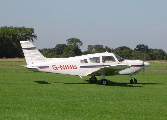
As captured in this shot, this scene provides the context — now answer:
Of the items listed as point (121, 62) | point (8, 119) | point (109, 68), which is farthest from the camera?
point (121, 62)

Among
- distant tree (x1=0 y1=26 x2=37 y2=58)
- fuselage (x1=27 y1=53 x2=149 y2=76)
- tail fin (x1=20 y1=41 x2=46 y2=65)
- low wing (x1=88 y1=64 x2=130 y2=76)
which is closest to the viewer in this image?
low wing (x1=88 y1=64 x2=130 y2=76)

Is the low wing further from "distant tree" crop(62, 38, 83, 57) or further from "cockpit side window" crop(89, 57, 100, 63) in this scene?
"distant tree" crop(62, 38, 83, 57)

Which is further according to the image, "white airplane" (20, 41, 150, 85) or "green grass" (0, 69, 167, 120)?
"white airplane" (20, 41, 150, 85)

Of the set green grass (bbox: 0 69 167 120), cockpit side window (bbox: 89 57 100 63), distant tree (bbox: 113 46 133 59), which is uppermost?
distant tree (bbox: 113 46 133 59)

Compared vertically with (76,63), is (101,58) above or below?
above

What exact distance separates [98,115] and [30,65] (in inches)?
340

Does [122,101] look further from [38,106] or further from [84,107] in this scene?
[38,106]

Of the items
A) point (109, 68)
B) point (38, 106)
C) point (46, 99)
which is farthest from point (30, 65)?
point (38, 106)

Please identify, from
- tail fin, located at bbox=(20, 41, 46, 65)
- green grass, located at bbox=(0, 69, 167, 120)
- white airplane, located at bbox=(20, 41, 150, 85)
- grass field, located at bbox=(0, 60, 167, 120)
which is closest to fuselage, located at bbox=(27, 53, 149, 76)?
white airplane, located at bbox=(20, 41, 150, 85)

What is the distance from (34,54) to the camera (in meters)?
16.3

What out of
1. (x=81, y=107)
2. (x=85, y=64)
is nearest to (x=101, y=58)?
(x=85, y=64)

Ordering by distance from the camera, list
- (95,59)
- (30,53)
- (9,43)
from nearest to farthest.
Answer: (30,53) → (95,59) → (9,43)

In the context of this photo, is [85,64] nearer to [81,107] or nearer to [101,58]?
[101,58]

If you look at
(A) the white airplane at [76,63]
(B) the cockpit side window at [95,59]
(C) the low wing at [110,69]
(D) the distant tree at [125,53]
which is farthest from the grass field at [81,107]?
(D) the distant tree at [125,53]
